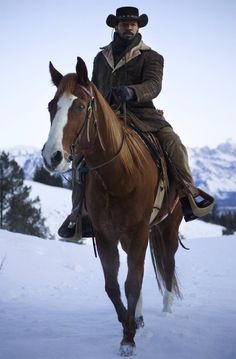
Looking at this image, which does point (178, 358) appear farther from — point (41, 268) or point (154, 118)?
point (41, 268)

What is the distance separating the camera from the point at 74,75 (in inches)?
156

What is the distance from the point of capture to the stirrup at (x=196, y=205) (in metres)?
5.73

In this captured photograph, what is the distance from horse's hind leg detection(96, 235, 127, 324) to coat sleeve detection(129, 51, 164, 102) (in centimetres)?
161

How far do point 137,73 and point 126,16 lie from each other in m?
0.71

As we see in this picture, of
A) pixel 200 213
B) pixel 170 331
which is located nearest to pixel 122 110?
pixel 200 213

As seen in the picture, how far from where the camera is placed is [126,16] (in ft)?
17.7

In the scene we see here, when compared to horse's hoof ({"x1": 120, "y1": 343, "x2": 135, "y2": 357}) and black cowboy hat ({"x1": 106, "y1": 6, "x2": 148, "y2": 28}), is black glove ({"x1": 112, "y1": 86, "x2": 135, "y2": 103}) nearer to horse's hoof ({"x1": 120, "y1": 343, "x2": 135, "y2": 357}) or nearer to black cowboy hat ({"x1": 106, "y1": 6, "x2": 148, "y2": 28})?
black cowboy hat ({"x1": 106, "y1": 6, "x2": 148, "y2": 28})

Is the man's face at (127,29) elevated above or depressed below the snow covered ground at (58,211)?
above

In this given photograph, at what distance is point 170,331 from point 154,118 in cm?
257

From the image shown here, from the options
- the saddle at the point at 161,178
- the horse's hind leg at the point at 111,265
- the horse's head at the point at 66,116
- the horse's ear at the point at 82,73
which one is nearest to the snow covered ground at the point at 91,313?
the horse's hind leg at the point at 111,265

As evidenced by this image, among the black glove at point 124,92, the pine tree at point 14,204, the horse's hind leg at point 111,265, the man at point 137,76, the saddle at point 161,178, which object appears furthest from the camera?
the pine tree at point 14,204

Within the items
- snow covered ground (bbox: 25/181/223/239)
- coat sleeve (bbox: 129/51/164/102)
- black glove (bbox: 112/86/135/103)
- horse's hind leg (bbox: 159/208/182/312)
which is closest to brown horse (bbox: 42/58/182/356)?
black glove (bbox: 112/86/135/103)

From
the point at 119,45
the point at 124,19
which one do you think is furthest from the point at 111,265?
the point at 124,19

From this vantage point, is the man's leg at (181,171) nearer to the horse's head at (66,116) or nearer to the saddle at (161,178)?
the saddle at (161,178)
